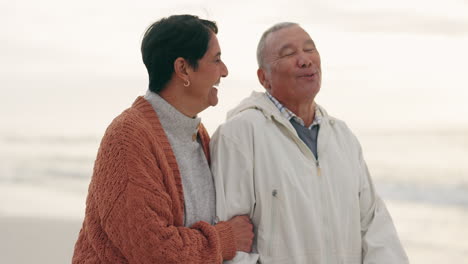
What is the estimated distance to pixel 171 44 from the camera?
2783mm

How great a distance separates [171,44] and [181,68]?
9 centimetres

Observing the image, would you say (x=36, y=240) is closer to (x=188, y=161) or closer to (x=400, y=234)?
(x=400, y=234)

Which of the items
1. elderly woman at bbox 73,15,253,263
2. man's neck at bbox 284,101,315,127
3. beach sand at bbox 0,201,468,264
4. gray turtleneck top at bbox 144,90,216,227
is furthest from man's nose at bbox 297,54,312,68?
beach sand at bbox 0,201,468,264

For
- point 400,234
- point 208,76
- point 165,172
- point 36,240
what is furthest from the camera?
point 400,234

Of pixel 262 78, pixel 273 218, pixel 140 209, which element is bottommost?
pixel 273 218

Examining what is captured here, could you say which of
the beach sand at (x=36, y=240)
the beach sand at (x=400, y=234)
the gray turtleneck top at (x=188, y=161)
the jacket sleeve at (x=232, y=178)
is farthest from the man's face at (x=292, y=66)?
the beach sand at (x=36, y=240)

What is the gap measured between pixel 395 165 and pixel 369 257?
790 centimetres

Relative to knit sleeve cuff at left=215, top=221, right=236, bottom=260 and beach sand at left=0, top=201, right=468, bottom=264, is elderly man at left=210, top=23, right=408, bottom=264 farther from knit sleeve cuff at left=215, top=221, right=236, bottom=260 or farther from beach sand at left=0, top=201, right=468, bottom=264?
beach sand at left=0, top=201, right=468, bottom=264

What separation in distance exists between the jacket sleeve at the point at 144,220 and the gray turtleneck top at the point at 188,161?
15 cm

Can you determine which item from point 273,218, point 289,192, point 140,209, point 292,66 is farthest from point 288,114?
point 140,209

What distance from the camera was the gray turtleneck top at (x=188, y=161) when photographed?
9.23 ft

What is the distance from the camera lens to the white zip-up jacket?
2916 mm

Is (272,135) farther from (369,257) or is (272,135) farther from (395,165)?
(395,165)

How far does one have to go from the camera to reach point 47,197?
8695 millimetres
